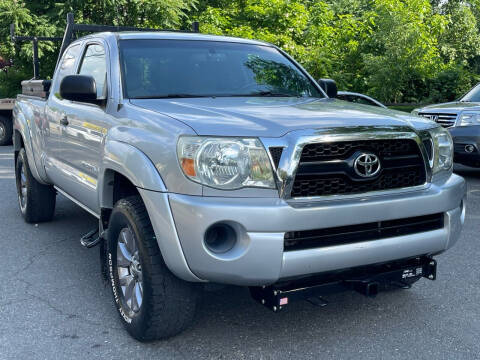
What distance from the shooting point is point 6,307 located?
4.18 metres

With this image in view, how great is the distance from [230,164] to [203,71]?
1.65 m

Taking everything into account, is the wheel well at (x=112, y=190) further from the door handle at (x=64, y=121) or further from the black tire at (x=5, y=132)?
the black tire at (x=5, y=132)

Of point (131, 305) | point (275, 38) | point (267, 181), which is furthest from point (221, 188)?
point (275, 38)

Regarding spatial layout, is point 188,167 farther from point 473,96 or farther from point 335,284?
point 473,96

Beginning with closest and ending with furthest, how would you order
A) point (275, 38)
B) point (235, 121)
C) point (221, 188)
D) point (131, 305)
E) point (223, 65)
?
point (221, 188) < point (235, 121) < point (131, 305) < point (223, 65) < point (275, 38)

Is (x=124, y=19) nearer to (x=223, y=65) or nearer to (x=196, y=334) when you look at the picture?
(x=223, y=65)

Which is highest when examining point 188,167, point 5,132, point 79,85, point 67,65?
point 67,65

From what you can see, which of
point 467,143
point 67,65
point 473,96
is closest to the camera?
point 67,65

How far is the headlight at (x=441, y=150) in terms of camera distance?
365 cm

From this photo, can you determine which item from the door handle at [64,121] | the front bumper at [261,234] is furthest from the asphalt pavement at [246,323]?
the door handle at [64,121]

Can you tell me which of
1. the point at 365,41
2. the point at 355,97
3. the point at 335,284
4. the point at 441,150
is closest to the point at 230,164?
the point at 335,284

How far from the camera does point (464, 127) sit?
9.00 meters

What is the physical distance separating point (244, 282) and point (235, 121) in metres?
0.84

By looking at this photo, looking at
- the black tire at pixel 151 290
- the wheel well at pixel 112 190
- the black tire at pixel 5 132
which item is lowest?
the black tire at pixel 5 132
